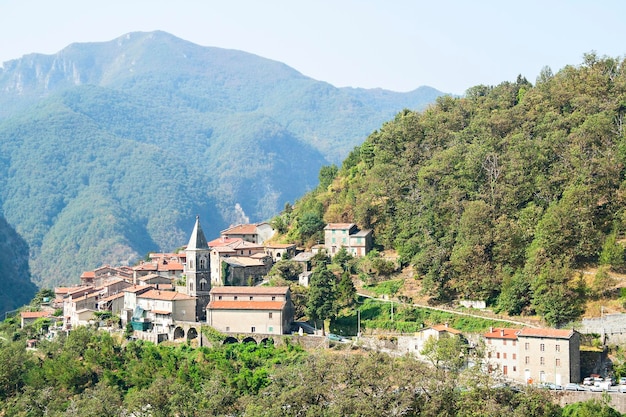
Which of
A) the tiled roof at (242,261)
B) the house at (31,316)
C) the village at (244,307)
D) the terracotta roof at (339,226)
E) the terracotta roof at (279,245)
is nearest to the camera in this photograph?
the village at (244,307)

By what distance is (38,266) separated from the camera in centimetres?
16250

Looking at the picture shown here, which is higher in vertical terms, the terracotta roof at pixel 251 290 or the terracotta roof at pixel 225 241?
the terracotta roof at pixel 225 241

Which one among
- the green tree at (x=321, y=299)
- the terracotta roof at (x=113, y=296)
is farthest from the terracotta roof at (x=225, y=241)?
the green tree at (x=321, y=299)

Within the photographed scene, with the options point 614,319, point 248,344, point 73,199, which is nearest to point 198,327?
point 248,344

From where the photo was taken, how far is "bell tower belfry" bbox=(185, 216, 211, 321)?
6319cm

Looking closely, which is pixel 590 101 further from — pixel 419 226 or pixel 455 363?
pixel 455 363

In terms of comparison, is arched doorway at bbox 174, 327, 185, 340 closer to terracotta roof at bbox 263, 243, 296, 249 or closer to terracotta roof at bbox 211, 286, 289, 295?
terracotta roof at bbox 211, 286, 289, 295

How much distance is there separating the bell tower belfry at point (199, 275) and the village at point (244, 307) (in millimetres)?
66

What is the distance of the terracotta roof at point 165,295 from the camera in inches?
2485

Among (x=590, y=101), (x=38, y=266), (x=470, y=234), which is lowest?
(x=38, y=266)

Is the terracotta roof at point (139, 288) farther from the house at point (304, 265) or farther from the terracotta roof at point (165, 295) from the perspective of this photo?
the house at point (304, 265)

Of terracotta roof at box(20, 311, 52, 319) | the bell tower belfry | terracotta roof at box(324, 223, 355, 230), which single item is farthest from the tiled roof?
terracotta roof at box(20, 311, 52, 319)

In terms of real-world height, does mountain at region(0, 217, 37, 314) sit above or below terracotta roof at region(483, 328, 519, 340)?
below

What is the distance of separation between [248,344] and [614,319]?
21508mm
